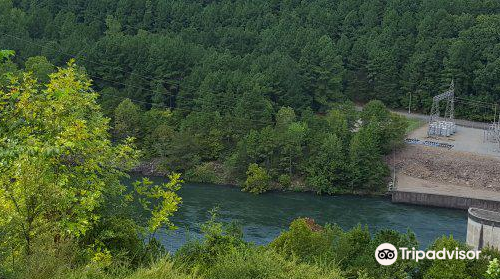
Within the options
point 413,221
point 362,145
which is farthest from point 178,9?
point 413,221

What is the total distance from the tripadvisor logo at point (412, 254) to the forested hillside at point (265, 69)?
20.2 meters

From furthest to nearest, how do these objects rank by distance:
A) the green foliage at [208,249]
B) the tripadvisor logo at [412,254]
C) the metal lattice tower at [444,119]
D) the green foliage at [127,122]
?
the metal lattice tower at [444,119], the green foliage at [127,122], the tripadvisor logo at [412,254], the green foliage at [208,249]

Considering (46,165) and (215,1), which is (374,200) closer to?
(46,165)

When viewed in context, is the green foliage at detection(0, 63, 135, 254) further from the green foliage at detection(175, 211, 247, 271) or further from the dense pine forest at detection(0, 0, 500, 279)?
Answer: the green foliage at detection(175, 211, 247, 271)

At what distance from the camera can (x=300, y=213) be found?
34.8 m

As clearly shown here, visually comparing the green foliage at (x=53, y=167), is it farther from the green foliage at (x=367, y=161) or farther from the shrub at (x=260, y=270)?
the green foliage at (x=367, y=161)

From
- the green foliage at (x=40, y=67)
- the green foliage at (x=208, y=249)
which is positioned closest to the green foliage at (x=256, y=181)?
the green foliage at (x=40, y=67)

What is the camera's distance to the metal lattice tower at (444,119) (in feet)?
153

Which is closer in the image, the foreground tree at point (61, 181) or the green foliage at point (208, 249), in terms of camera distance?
the foreground tree at point (61, 181)

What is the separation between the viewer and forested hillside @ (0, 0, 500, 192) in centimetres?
4159

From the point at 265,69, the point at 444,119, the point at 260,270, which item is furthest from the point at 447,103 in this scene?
the point at 260,270

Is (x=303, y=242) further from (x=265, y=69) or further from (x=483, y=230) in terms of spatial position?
(x=265, y=69)

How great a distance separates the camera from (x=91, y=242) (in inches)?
493

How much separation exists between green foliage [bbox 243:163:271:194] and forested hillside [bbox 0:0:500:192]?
0.10 metres
